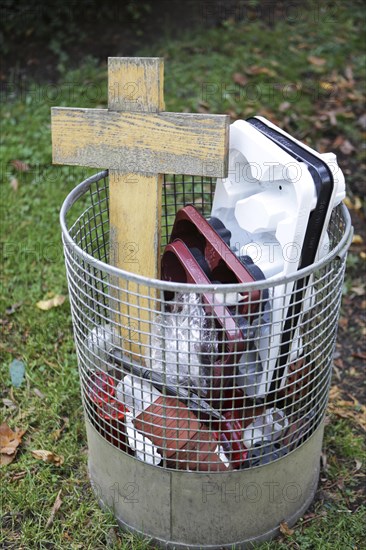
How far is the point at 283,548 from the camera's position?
80.9 inches

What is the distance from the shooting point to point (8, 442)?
7.98 ft

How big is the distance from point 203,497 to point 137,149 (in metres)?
1.01

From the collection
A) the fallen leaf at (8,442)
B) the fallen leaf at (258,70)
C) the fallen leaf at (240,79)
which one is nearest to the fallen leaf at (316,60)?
the fallen leaf at (258,70)

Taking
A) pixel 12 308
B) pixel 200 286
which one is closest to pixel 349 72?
pixel 12 308

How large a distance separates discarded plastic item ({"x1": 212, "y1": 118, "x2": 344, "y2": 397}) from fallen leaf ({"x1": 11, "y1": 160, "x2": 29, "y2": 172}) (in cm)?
216

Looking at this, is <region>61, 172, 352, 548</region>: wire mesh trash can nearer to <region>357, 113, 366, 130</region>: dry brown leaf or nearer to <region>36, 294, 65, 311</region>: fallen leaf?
<region>36, 294, 65, 311</region>: fallen leaf

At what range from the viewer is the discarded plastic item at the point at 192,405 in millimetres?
1840

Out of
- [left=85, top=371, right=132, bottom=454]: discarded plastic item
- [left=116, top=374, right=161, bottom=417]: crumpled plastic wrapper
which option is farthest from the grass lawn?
[left=116, top=374, right=161, bottom=417]: crumpled plastic wrapper

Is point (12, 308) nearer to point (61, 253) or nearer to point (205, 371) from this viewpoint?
point (61, 253)

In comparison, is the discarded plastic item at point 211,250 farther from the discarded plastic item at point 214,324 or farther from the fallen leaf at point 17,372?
the fallen leaf at point 17,372

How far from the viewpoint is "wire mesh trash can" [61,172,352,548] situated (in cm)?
182

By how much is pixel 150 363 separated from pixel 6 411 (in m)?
0.97

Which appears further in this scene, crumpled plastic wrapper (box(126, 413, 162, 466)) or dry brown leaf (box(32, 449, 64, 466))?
dry brown leaf (box(32, 449, 64, 466))

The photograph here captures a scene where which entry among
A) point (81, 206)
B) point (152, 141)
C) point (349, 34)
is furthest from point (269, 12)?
point (152, 141)
